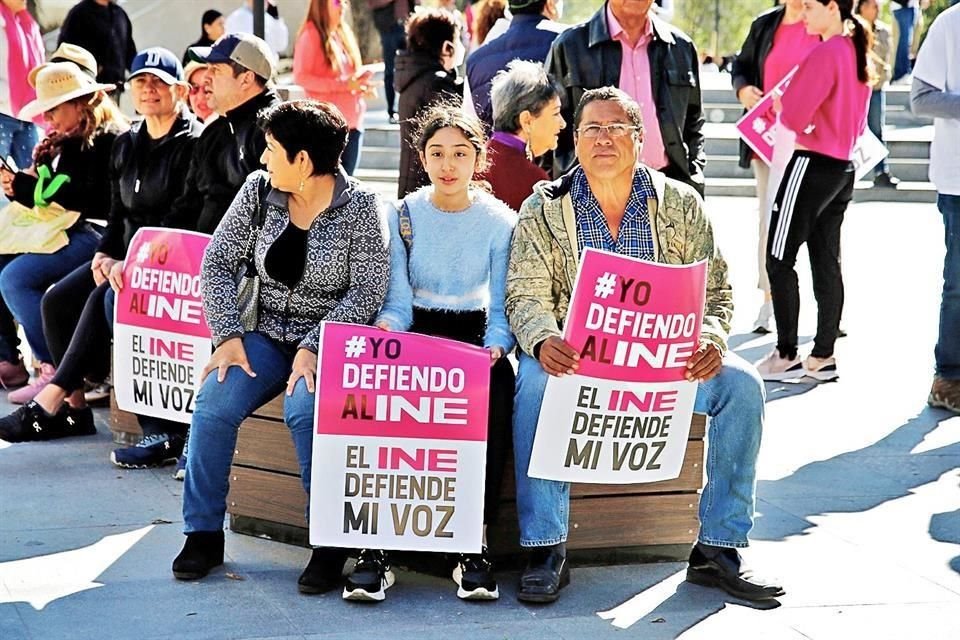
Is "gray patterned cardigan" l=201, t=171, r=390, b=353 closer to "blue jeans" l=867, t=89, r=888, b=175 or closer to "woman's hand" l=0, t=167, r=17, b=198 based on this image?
"woman's hand" l=0, t=167, r=17, b=198

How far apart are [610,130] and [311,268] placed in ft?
3.39

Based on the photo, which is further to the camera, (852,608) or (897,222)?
(897,222)

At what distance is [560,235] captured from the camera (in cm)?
486

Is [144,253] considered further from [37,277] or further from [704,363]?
[704,363]

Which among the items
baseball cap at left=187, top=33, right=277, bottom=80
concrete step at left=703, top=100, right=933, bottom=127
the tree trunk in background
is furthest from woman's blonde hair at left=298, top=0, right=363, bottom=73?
the tree trunk in background

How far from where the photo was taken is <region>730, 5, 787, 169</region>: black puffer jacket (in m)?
8.92

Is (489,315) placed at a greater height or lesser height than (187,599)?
greater

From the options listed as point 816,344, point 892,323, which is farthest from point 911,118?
point 816,344

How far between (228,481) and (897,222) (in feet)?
31.4

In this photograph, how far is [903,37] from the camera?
20578 millimetres

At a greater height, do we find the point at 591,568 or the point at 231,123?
the point at 231,123

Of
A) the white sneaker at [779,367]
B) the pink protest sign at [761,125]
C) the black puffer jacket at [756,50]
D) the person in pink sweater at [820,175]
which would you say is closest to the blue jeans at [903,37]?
the black puffer jacket at [756,50]

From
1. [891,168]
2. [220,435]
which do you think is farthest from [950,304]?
[891,168]

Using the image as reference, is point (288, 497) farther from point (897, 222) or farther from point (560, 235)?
point (897, 222)
